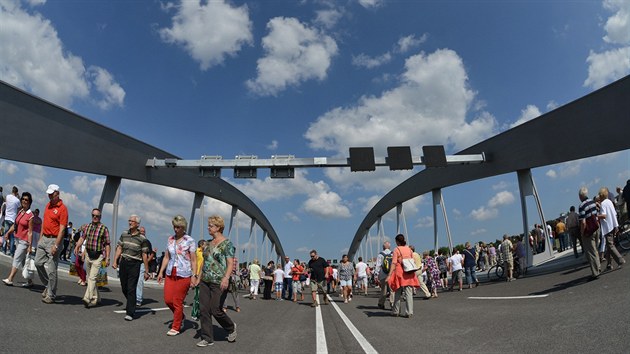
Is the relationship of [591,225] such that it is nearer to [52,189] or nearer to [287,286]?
[52,189]

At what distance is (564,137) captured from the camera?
15.5 meters

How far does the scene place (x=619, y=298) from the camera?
6.36m

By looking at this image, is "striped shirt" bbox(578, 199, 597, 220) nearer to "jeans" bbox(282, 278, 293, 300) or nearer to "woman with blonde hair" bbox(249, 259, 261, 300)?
"jeans" bbox(282, 278, 293, 300)

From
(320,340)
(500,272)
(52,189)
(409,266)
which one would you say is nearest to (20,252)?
(52,189)

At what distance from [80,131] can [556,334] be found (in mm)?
18954

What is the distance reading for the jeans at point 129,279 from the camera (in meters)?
6.47

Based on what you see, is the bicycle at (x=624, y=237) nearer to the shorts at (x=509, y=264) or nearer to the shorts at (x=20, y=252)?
the shorts at (x=509, y=264)

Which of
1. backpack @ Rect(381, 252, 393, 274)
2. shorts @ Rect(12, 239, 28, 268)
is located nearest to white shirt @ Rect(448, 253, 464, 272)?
backpack @ Rect(381, 252, 393, 274)

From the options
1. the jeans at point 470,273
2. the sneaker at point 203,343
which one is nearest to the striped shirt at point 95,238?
the sneaker at point 203,343

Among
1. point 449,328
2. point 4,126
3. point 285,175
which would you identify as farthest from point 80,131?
point 449,328

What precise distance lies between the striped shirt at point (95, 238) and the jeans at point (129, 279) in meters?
1.18

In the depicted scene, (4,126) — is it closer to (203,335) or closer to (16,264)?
(16,264)

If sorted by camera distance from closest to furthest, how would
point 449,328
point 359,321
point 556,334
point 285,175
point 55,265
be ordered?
point 556,334 < point 449,328 < point 55,265 < point 359,321 < point 285,175

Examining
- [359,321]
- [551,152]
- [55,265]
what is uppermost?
[551,152]
